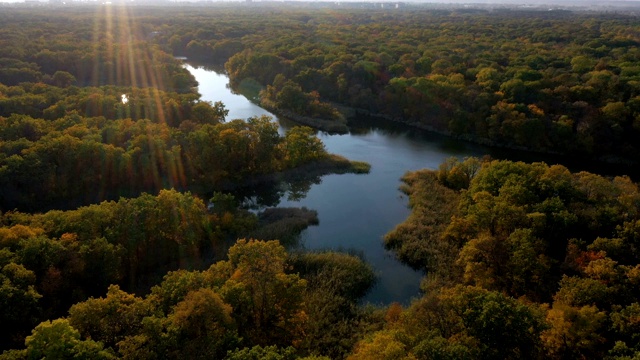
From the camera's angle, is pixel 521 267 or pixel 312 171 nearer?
pixel 521 267

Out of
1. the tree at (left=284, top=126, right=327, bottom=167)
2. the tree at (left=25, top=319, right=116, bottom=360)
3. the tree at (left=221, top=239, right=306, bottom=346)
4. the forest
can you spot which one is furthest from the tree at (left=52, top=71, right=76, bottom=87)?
the tree at (left=25, top=319, right=116, bottom=360)

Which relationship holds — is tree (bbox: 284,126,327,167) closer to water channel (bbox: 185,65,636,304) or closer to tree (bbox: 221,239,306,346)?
water channel (bbox: 185,65,636,304)

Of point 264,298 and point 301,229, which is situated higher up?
point 264,298

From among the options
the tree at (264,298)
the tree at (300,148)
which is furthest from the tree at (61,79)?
the tree at (264,298)

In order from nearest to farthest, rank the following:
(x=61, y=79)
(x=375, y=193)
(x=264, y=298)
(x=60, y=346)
A: (x=60, y=346) < (x=264, y=298) < (x=375, y=193) < (x=61, y=79)

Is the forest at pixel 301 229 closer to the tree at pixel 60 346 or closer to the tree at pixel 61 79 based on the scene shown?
the tree at pixel 60 346

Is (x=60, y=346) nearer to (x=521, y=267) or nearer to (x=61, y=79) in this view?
(x=521, y=267)

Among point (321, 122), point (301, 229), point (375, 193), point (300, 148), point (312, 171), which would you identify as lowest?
point (301, 229)

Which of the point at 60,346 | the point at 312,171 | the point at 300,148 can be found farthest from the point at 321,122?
→ the point at 60,346
